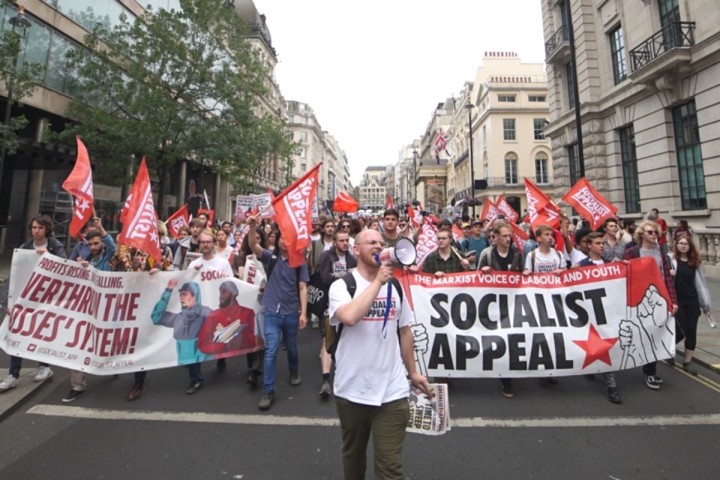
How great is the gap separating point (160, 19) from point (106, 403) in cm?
1956

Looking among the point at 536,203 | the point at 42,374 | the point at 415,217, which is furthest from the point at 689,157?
the point at 42,374

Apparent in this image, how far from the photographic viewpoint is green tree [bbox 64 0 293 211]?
16.9 meters

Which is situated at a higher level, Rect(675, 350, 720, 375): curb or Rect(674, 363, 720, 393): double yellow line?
Rect(675, 350, 720, 375): curb

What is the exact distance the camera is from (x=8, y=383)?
13.8ft

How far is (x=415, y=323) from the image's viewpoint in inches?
174

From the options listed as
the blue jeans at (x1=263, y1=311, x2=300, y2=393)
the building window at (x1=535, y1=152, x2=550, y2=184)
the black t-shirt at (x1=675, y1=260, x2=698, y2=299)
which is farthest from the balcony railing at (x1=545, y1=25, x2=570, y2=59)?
the building window at (x1=535, y1=152, x2=550, y2=184)

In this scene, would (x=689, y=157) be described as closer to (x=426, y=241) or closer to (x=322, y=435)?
(x=426, y=241)

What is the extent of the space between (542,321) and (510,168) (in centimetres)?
4227

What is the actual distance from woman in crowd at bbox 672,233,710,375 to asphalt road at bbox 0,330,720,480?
21.3 inches

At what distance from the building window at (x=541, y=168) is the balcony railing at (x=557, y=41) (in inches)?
932

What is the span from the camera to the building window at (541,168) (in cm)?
4212

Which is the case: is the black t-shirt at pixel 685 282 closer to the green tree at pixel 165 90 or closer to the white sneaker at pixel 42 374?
the white sneaker at pixel 42 374

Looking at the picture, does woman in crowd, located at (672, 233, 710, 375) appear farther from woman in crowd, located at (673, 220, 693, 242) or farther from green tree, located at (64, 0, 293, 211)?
green tree, located at (64, 0, 293, 211)

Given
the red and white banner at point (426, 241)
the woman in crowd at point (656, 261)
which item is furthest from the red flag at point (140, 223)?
the woman in crowd at point (656, 261)
